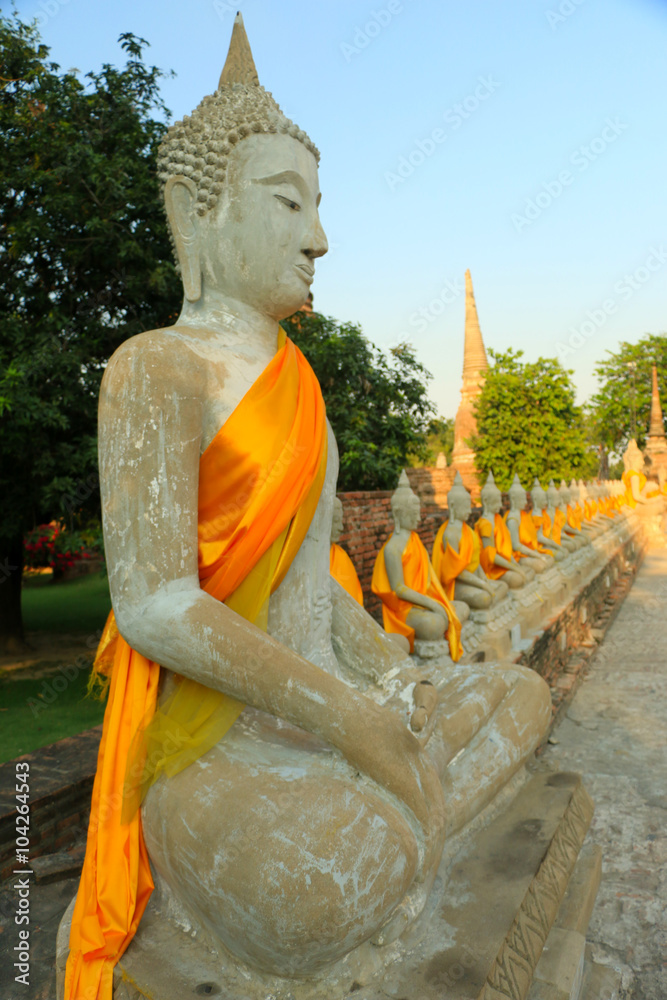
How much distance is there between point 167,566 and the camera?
5.13 ft

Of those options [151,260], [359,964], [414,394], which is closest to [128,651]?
[359,964]

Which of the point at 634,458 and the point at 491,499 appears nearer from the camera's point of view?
the point at 491,499

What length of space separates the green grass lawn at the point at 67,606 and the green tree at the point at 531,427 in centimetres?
1182

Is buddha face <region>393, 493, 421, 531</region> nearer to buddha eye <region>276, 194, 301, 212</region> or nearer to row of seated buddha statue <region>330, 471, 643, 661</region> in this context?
row of seated buddha statue <region>330, 471, 643, 661</region>

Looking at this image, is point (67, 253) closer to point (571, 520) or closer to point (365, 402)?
point (365, 402)

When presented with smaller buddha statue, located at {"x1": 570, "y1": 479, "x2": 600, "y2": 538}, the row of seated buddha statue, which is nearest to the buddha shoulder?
the row of seated buddha statue

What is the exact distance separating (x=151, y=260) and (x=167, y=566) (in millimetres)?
5419

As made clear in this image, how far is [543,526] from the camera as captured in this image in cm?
909

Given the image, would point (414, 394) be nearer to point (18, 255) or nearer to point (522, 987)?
point (18, 255)

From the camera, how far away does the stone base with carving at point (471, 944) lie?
148cm

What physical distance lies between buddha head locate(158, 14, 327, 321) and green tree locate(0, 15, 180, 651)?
389 centimetres

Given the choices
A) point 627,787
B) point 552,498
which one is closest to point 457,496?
point 627,787

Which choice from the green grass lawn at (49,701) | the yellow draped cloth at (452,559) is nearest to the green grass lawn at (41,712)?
the green grass lawn at (49,701)

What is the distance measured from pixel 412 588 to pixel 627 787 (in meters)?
1.69
